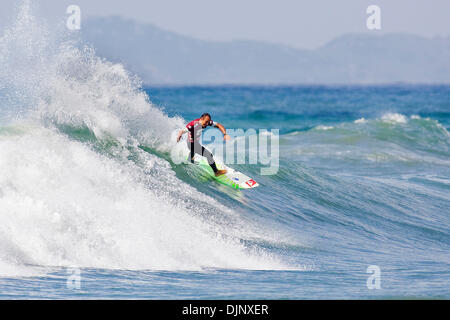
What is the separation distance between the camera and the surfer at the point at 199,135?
11.3m

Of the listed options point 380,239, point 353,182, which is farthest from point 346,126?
point 380,239

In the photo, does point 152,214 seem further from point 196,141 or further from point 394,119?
point 394,119

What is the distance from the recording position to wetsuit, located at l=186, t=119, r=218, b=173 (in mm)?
11414

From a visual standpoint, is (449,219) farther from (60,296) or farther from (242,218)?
(60,296)

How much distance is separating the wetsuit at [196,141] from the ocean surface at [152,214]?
346 millimetres

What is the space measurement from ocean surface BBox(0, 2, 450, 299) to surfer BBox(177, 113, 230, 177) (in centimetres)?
36

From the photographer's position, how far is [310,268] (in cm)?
885
